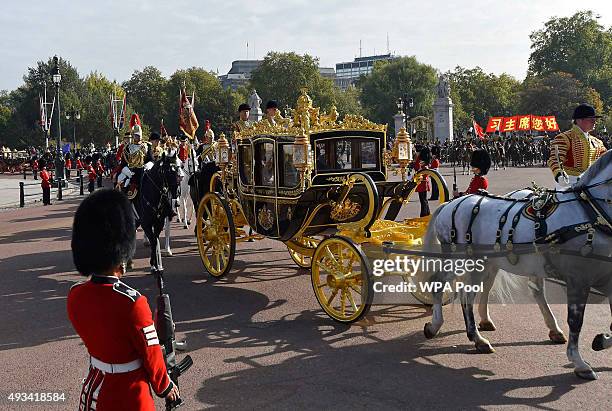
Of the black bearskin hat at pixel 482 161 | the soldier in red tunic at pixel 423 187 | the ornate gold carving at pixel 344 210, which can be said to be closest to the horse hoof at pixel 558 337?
the black bearskin hat at pixel 482 161

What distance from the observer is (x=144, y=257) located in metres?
11.1

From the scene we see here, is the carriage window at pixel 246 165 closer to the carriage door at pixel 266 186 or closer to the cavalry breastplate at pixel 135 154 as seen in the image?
the carriage door at pixel 266 186

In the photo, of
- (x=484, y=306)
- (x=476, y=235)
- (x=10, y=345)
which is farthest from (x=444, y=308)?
(x=10, y=345)

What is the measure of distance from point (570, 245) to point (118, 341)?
382 centimetres

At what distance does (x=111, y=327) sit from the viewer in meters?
2.87

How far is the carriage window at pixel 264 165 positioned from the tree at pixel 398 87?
7246 cm

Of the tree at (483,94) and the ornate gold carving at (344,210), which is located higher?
the tree at (483,94)

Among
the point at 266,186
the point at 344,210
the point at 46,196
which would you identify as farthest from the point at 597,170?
the point at 46,196

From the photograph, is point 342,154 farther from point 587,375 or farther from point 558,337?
point 587,375

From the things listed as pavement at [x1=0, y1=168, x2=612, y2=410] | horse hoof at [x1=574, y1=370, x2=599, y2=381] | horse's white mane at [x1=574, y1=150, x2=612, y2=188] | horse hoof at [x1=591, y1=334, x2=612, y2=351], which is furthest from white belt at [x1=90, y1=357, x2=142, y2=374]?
horse hoof at [x1=591, y1=334, x2=612, y2=351]

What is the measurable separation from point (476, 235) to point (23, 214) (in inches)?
687

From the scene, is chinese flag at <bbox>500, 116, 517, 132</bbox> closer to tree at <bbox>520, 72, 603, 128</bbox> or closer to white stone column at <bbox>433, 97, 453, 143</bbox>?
white stone column at <bbox>433, 97, 453, 143</bbox>

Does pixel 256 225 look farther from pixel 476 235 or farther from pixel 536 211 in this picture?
pixel 536 211

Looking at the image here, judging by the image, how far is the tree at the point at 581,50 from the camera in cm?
7638
